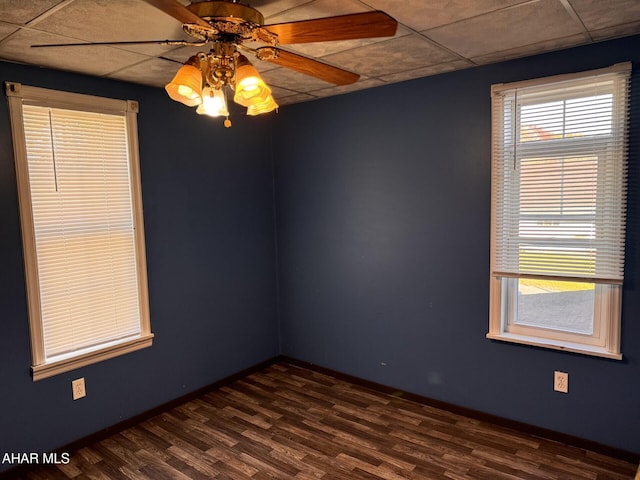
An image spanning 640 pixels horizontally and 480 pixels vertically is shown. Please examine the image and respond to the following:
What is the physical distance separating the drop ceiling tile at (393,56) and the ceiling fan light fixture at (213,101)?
3.47ft

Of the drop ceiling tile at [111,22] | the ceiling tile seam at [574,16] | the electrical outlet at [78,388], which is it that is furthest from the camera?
the electrical outlet at [78,388]

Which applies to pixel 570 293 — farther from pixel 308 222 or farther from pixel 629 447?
pixel 308 222

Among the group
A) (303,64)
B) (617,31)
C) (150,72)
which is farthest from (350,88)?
(617,31)

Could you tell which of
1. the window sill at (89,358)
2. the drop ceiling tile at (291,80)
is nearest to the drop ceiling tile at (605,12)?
the drop ceiling tile at (291,80)

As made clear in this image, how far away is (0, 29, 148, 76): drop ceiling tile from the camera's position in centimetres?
212

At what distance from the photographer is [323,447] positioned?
2791 millimetres

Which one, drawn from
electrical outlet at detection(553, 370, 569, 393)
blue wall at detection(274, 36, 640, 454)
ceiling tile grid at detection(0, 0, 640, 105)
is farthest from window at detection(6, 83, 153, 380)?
electrical outlet at detection(553, 370, 569, 393)

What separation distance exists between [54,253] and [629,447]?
3.60 m

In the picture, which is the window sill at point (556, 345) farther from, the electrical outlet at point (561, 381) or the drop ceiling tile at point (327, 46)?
the drop ceiling tile at point (327, 46)

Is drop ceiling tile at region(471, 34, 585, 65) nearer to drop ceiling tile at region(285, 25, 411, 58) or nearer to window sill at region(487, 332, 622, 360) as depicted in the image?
drop ceiling tile at region(285, 25, 411, 58)

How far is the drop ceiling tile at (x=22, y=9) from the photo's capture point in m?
1.73

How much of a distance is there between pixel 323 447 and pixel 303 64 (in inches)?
89.5

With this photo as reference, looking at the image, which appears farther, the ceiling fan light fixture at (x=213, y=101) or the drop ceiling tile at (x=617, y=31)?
the drop ceiling tile at (x=617, y=31)

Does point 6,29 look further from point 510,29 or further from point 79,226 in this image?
point 510,29
